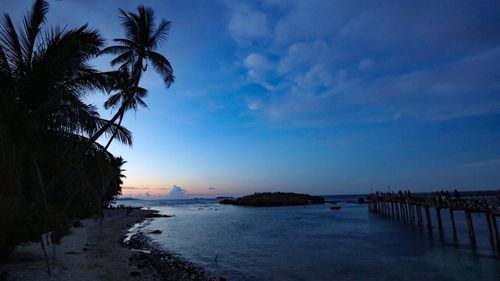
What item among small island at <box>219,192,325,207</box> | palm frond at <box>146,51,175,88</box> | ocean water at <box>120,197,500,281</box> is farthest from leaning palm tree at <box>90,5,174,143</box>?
small island at <box>219,192,325,207</box>

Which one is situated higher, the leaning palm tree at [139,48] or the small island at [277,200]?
the leaning palm tree at [139,48]

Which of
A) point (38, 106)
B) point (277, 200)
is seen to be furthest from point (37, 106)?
point (277, 200)

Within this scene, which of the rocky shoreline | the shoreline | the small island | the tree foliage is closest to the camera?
the tree foliage

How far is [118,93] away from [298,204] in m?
107

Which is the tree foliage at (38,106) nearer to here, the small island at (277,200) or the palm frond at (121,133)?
the palm frond at (121,133)

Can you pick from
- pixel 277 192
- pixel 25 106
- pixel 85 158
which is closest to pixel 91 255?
pixel 85 158

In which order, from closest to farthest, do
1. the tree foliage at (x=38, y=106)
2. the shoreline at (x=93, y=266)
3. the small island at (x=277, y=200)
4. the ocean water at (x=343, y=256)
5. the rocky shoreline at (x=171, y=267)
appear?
the tree foliage at (x=38, y=106), the shoreline at (x=93, y=266), the rocky shoreline at (x=171, y=267), the ocean water at (x=343, y=256), the small island at (x=277, y=200)

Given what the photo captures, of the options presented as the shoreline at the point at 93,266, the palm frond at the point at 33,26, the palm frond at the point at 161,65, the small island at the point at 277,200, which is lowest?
the shoreline at the point at 93,266

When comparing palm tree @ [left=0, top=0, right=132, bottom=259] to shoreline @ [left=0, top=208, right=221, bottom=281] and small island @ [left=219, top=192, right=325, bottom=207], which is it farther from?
small island @ [left=219, top=192, right=325, bottom=207]

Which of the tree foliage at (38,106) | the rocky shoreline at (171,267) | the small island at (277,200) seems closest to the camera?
the tree foliage at (38,106)

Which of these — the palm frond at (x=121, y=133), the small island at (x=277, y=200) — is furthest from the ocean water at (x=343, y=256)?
the small island at (x=277, y=200)

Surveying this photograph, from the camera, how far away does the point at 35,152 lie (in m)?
11.4

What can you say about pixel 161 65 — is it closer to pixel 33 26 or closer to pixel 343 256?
pixel 33 26

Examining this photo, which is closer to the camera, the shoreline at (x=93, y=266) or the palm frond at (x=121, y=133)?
the shoreline at (x=93, y=266)
